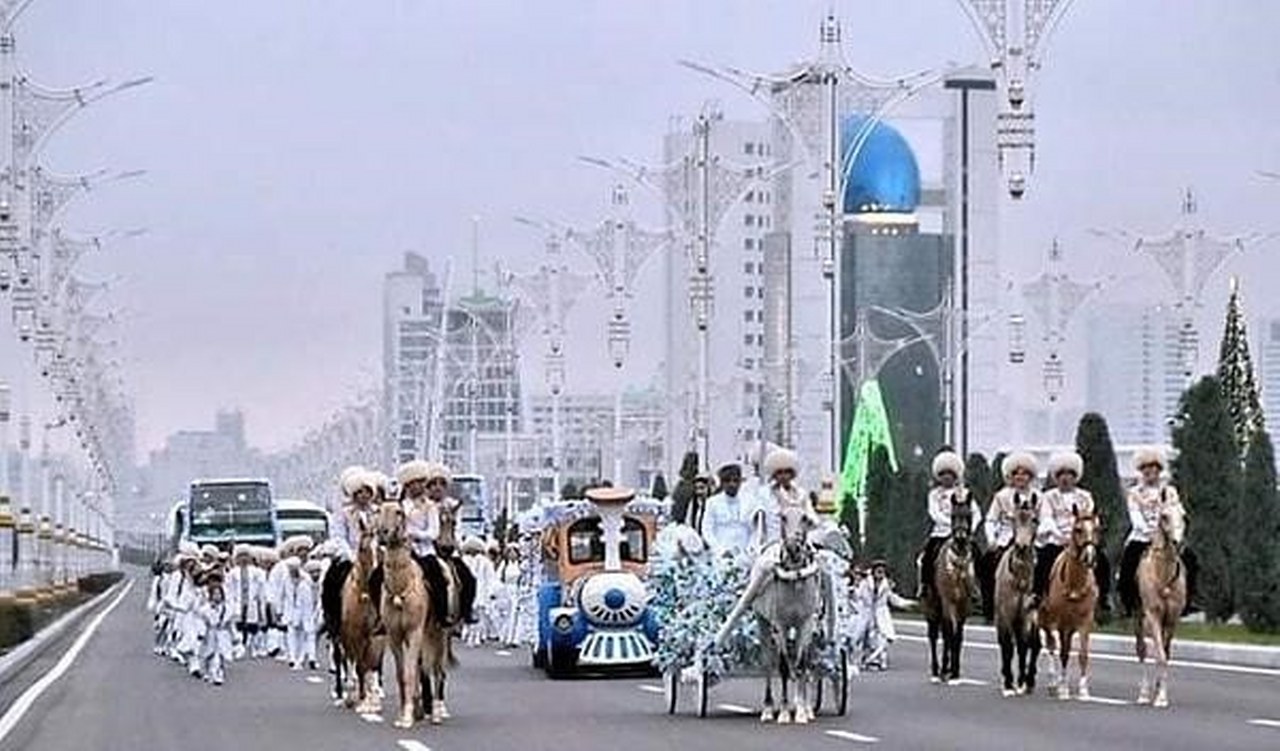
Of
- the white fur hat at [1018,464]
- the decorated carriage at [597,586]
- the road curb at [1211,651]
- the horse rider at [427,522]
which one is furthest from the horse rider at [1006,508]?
the road curb at [1211,651]

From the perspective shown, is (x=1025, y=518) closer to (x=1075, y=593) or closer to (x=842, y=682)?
(x=1075, y=593)

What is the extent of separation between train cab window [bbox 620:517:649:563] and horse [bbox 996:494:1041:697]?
8069 millimetres

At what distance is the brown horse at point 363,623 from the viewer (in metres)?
28.4

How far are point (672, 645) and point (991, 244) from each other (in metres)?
125

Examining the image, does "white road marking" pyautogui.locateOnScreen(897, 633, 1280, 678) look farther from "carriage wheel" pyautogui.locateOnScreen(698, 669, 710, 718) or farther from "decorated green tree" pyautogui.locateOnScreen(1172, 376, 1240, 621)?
"carriage wheel" pyautogui.locateOnScreen(698, 669, 710, 718)

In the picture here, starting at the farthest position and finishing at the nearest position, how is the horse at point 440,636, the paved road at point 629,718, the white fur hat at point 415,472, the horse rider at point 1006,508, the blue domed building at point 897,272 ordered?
1. the blue domed building at point 897,272
2. the horse rider at point 1006,508
3. the white fur hat at point 415,472
4. the horse at point 440,636
5. the paved road at point 629,718

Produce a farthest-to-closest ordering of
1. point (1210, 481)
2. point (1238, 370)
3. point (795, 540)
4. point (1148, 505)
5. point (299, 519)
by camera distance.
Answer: point (299, 519) < point (1238, 370) < point (1210, 481) < point (1148, 505) < point (795, 540)

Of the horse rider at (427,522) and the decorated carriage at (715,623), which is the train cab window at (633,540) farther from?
the decorated carriage at (715,623)

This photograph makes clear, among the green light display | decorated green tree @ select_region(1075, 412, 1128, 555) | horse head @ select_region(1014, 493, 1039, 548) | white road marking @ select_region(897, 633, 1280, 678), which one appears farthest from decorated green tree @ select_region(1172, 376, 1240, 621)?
the green light display

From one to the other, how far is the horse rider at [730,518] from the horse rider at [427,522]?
2675 mm

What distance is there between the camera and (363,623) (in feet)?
94.8

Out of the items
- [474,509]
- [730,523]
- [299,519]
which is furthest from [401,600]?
[299,519]

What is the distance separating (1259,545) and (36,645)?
21.9m

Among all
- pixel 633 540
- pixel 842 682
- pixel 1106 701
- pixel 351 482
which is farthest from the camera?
pixel 633 540
